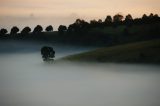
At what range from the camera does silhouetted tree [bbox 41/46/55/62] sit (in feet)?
287

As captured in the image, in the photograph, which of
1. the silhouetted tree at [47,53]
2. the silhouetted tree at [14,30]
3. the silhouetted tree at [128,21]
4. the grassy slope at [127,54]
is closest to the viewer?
the grassy slope at [127,54]

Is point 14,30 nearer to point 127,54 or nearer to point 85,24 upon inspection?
point 85,24

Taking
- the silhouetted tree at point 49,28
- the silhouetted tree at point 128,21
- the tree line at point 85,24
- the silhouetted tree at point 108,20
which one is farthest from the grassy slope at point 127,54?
the silhouetted tree at point 108,20

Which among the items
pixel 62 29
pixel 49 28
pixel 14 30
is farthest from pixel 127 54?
pixel 49 28

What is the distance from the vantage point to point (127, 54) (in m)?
73.8

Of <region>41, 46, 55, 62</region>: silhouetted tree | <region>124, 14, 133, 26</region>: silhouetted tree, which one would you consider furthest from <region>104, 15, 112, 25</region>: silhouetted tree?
<region>41, 46, 55, 62</region>: silhouetted tree

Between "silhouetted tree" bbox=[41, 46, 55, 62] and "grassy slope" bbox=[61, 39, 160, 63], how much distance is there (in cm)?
497

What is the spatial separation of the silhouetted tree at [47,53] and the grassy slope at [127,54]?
4966 mm

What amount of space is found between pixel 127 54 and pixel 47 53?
21.9 metres

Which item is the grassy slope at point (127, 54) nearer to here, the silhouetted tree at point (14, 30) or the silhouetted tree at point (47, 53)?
the silhouetted tree at point (47, 53)

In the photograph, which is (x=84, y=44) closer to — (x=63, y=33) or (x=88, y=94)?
(x=63, y=33)

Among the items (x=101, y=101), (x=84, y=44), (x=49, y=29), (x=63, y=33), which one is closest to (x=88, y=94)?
(x=101, y=101)

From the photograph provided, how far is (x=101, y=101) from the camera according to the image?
57938 millimetres

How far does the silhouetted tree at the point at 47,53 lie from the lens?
8744 centimetres
